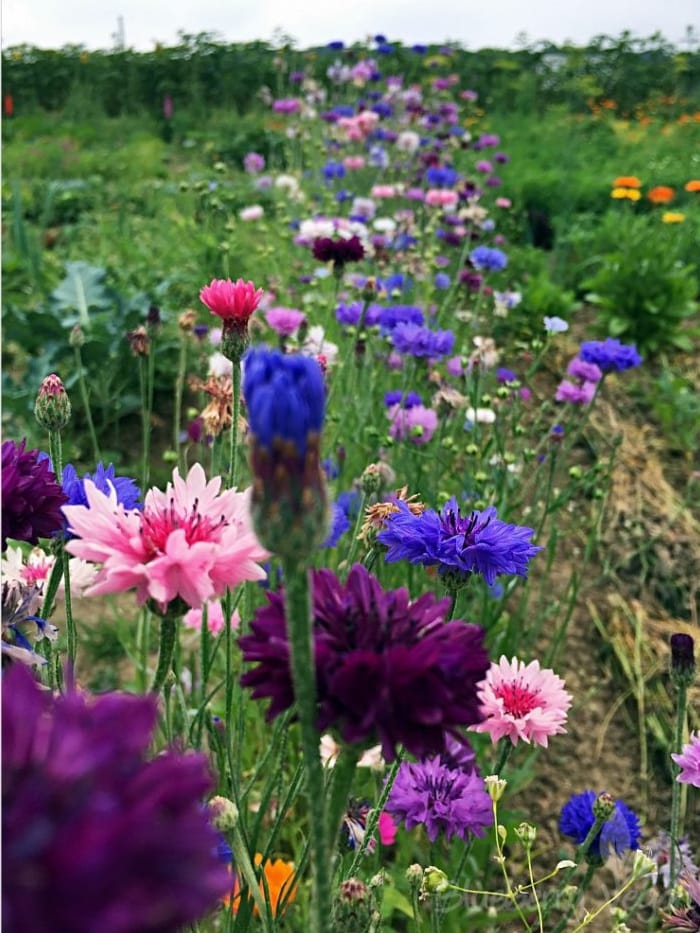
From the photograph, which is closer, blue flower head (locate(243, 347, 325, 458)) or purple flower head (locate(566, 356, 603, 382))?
blue flower head (locate(243, 347, 325, 458))

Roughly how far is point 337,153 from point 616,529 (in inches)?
108

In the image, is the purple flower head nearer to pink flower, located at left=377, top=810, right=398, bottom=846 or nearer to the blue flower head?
pink flower, located at left=377, top=810, right=398, bottom=846

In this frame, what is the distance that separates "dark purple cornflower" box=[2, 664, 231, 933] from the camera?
0.79ft

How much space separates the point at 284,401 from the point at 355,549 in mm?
640

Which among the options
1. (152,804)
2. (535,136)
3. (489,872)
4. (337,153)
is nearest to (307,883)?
(489,872)

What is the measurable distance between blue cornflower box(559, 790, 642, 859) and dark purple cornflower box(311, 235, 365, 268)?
3.34 ft

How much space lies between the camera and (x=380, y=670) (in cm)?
46

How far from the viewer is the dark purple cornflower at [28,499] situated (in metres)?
0.63

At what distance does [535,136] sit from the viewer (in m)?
6.64

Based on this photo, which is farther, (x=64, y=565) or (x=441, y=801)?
(x=441, y=801)

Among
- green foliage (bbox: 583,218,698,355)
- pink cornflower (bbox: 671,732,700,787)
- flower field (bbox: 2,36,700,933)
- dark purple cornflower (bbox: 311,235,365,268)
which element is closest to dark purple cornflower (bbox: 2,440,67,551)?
flower field (bbox: 2,36,700,933)

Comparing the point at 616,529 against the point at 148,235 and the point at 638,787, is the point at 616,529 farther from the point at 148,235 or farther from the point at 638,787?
the point at 148,235

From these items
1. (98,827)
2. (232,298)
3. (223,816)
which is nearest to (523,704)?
(223,816)

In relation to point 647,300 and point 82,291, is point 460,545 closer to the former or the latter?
point 82,291
